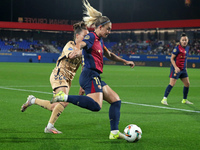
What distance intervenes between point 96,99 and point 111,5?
69.9 meters

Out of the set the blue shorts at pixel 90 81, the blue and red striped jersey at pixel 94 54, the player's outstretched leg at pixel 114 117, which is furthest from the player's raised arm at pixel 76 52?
the player's outstretched leg at pixel 114 117

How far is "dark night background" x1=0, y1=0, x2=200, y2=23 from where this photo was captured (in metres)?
62.9

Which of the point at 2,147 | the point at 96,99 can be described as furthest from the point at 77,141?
the point at 2,147

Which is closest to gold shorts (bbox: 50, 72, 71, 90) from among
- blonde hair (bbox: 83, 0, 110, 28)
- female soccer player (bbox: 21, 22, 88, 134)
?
female soccer player (bbox: 21, 22, 88, 134)

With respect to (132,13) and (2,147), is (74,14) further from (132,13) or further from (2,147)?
(2,147)

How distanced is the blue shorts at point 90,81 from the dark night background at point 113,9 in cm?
5711

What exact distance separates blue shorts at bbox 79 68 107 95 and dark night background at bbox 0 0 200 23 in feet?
187

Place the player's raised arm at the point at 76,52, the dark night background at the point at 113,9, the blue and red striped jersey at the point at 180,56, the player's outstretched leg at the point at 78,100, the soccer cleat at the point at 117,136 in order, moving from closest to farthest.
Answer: the player's raised arm at the point at 76,52, the player's outstretched leg at the point at 78,100, the soccer cleat at the point at 117,136, the blue and red striped jersey at the point at 180,56, the dark night background at the point at 113,9

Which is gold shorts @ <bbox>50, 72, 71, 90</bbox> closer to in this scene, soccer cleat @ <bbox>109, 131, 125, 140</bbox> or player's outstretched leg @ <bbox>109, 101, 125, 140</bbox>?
player's outstretched leg @ <bbox>109, 101, 125, 140</bbox>

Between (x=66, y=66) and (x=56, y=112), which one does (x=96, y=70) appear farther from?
(x=56, y=112)

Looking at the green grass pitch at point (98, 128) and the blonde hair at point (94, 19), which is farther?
the blonde hair at point (94, 19)

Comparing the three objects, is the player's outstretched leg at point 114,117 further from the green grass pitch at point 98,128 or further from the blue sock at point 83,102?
the blue sock at point 83,102

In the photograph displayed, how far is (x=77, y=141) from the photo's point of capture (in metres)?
6.00

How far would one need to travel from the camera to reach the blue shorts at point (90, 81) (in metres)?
5.88
